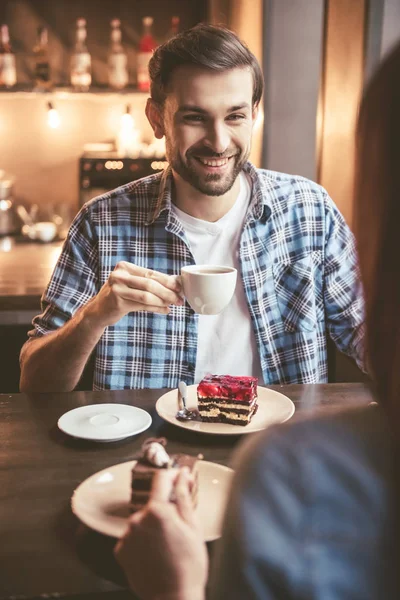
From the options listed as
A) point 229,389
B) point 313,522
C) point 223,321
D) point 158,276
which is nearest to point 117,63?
point 223,321

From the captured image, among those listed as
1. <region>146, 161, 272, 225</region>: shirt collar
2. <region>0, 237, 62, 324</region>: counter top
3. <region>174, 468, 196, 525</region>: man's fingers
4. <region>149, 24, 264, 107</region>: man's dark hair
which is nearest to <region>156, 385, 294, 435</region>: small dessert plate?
<region>174, 468, 196, 525</region>: man's fingers

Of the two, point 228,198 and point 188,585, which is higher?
point 228,198

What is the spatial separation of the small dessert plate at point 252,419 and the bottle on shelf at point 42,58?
3.26 metres

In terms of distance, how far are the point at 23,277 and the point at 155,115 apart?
1299mm

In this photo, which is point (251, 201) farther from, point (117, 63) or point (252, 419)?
point (117, 63)

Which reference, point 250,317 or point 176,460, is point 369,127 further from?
point 250,317

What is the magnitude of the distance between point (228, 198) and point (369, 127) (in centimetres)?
138

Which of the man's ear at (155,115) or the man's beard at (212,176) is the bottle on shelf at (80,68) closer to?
the man's ear at (155,115)

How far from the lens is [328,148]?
3.09 meters

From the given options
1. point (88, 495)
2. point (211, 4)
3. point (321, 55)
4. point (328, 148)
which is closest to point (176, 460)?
point (88, 495)

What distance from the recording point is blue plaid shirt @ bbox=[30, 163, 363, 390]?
182cm

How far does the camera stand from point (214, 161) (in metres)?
1.80

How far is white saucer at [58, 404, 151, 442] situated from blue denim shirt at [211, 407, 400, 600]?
0.71 m

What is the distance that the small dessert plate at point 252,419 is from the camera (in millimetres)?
1262
